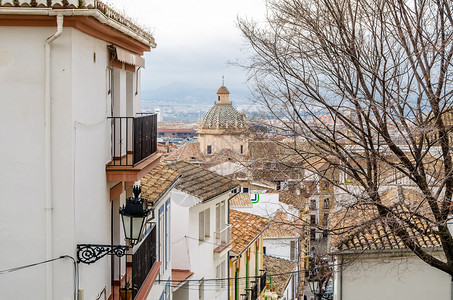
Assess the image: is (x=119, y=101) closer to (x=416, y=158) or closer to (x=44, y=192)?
(x=44, y=192)

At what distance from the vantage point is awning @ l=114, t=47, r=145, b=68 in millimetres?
8930

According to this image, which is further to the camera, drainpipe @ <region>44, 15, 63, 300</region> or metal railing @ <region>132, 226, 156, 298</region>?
metal railing @ <region>132, 226, 156, 298</region>

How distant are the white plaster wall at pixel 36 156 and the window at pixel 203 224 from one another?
39.0 feet

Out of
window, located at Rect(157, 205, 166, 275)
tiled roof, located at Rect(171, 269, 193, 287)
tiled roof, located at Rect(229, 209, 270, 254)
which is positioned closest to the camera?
window, located at Rect(157, 205, 166, 275)

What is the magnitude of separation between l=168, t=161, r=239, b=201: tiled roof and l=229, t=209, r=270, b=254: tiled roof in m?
3.56

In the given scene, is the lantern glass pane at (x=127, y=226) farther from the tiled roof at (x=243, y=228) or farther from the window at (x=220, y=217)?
the tiled roof at (x=243, y=228)

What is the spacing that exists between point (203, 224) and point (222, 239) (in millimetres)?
2062

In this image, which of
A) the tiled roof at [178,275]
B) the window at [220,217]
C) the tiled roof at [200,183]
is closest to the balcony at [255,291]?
the window at [220,217]

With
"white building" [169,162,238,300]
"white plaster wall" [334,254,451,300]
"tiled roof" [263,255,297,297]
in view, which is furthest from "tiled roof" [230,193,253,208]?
"white plaster wall" [334,254,451,300]

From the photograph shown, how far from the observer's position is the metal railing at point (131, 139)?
28.7ft

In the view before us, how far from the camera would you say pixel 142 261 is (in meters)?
10.4

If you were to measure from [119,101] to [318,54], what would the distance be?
3.17 metres

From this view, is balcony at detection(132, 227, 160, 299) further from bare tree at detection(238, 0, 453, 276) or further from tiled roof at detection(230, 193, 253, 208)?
tiled roof at detection(230, 193, 253, 208)

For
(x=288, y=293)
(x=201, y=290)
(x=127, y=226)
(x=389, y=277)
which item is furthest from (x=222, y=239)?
(x=288, y=293)
